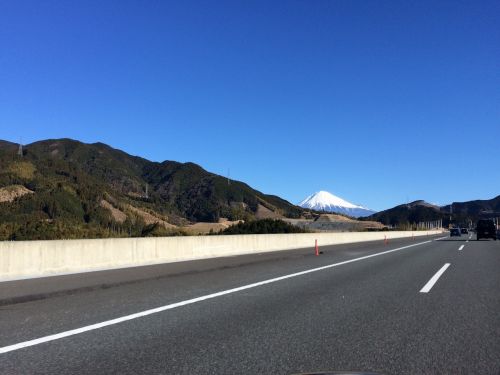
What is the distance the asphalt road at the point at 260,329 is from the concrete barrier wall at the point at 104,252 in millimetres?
2674

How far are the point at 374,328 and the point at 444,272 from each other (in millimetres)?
9780

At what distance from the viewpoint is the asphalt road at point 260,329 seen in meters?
6.07

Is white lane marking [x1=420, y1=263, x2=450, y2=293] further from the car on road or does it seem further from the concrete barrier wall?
the car on road

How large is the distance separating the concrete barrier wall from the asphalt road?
8.77 ft

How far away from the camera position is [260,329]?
315 inches

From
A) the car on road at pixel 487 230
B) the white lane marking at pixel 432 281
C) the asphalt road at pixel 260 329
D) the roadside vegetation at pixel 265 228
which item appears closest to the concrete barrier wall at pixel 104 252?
the asphalt road at pixel 260 329

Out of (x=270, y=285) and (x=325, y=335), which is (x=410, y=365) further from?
(x=270, y=285)

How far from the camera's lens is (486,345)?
6.92 metres

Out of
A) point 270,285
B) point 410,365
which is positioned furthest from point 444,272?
point 410,365

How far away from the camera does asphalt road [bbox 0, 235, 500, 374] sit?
6073 millimetres

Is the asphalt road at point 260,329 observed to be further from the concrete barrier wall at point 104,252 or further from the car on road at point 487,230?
the car on road at point 487,230

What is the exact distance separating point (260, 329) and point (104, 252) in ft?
34.8

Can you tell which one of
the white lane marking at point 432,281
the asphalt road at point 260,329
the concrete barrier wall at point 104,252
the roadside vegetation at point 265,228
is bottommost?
the asphalt road at point 260,329

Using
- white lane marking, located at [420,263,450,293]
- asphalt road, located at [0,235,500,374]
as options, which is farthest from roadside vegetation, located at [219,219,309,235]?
asphalt road, located at [0,235,500,374]
